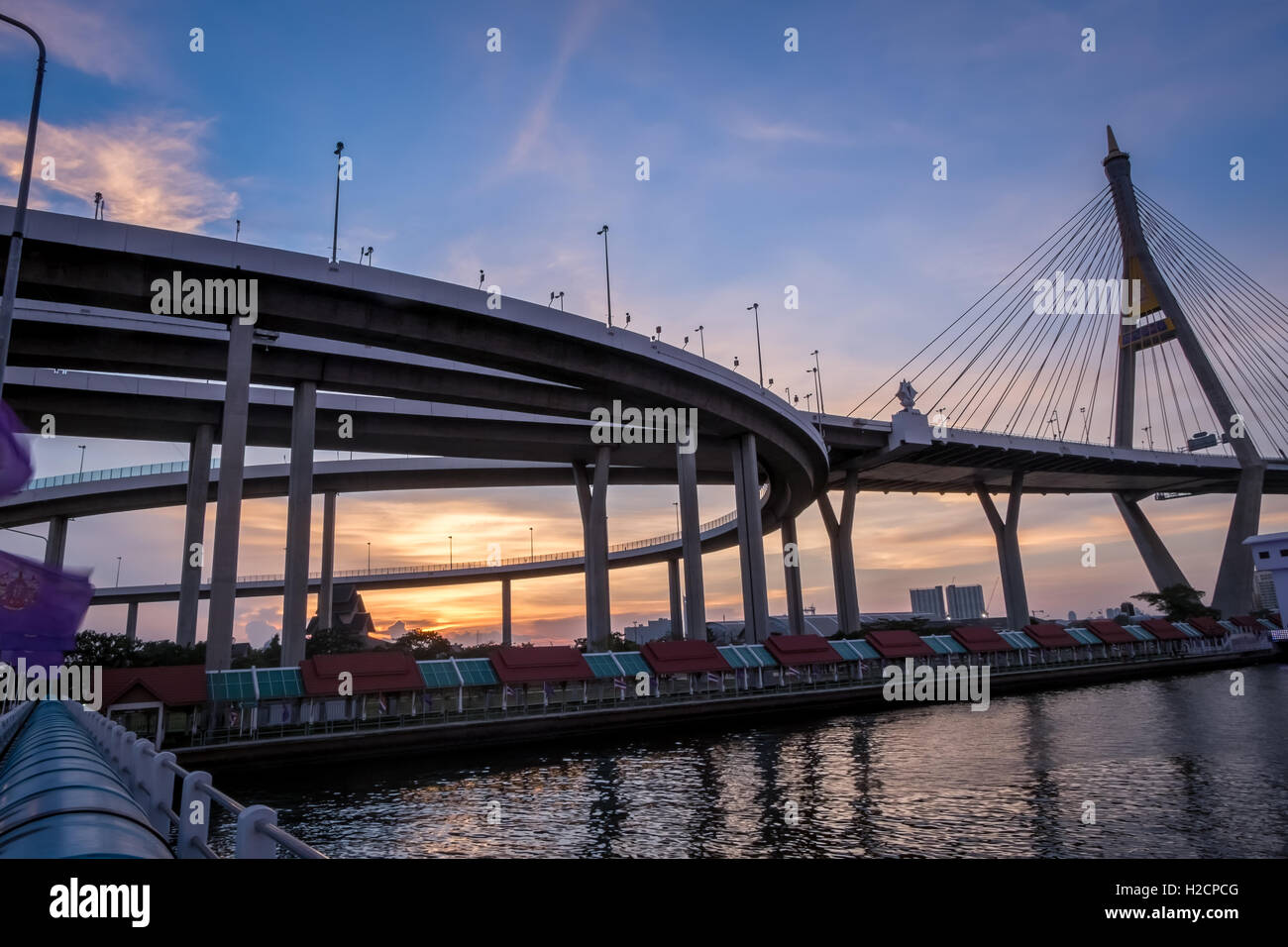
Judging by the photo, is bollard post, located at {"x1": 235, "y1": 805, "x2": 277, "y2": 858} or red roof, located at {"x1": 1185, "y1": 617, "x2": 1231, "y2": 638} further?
red roof, located at {"x1": 1185, "y1": 617, "x2": 1231, "y2": 638}

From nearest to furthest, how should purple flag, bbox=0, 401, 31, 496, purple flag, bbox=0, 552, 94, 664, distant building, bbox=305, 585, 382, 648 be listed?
purple flag, bbox=0, 401, 31, 496 < purple flag, bbox=0, 552, 94, 664 < distant building, bbox=305, 585, 382, 648

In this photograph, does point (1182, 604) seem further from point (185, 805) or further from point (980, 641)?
point (185, 805)

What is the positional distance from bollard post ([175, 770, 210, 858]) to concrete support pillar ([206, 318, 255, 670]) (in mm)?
35329

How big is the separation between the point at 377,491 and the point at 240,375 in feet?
141

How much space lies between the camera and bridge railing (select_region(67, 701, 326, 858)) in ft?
13.1

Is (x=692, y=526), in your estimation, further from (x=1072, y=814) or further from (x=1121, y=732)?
(x=1072, y=814)

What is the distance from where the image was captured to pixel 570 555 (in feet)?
404

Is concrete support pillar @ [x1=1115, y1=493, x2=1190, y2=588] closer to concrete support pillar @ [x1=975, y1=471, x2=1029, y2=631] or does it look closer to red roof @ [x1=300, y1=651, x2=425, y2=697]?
concrete support pillar @ [x1=975, y1=471, x2=1029, y2=631]

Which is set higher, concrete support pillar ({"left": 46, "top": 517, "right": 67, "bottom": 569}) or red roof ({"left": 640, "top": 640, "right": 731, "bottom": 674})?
concrete support pillar ({"left": 46, "top": 517, "right": 67, "bottom": 569})

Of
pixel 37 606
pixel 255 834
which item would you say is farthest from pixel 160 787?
pixel 37 606

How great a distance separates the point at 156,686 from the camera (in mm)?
31250

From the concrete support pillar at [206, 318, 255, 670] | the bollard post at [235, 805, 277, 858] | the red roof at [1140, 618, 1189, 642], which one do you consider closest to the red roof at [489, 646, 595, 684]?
the concrete support pillar at [206, 318, 255, 670]

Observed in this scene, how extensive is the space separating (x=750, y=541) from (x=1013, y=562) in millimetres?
52650

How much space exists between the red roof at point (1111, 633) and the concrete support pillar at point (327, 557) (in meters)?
62.6
